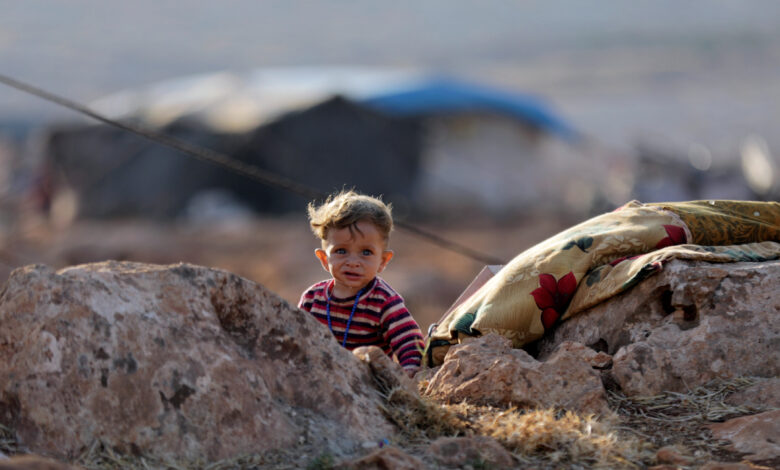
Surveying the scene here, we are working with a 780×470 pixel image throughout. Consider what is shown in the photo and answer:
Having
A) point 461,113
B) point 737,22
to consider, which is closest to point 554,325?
point 461,113

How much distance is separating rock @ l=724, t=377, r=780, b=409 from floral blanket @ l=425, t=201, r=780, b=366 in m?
0.57

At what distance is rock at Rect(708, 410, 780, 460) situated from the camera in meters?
2.73

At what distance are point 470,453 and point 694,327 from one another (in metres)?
1.21

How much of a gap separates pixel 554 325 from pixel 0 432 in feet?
7.05

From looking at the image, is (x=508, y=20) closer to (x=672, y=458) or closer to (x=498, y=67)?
(x=498, y=67)

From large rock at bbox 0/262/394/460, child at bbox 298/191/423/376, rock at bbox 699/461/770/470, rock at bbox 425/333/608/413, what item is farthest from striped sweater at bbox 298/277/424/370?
rock at bbox 699/461/770/470

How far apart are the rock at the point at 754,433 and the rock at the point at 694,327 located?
346mm

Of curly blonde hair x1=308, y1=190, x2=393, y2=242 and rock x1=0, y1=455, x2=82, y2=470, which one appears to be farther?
curly blonde hair x1=308, y1=190, x2=393, y2=242

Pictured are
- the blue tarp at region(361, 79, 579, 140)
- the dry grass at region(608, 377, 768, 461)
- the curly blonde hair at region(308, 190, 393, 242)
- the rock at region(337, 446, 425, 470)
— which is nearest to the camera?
the rock at region(337, 446, 425, 470)

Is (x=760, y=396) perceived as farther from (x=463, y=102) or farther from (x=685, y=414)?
(x=463, y=102)

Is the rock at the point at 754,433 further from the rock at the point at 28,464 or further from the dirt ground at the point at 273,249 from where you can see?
the dirt ground at the point at 273,249

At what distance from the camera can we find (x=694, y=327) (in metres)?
3.37

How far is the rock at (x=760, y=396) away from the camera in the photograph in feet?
10.0

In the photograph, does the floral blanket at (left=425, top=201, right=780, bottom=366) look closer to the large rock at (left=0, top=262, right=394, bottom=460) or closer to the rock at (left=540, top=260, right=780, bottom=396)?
the rock at (left=540, top=260, right=780, bottom=396)
